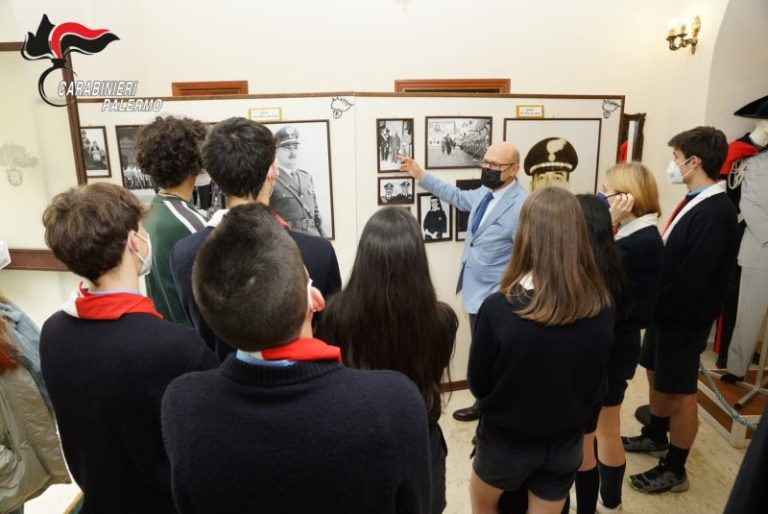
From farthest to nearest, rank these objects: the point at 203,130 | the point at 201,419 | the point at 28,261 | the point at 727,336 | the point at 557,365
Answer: the point at 727,336, the point at 28,261, the point at 203,130, the point at 557,365, the point at 201,419

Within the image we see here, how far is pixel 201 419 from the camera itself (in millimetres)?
837

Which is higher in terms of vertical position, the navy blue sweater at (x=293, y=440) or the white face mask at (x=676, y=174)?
the white face mask at (x=676, y=174)

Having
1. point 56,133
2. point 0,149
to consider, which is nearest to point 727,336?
point 56,133

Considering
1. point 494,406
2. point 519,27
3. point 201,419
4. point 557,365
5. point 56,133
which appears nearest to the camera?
point 201,419

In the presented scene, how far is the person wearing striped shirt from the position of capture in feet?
6.47

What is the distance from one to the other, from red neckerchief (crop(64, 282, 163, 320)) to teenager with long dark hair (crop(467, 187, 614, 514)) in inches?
45.1

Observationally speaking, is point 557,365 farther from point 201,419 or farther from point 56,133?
point 56,133

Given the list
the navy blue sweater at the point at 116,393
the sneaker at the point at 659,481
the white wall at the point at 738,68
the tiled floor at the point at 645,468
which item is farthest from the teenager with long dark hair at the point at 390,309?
the white wall at the point at 738,68

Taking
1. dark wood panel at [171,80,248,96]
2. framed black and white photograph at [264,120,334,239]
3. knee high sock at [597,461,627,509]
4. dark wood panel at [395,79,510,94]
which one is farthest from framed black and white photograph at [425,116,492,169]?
dark wood panel at [171,80,248,96]

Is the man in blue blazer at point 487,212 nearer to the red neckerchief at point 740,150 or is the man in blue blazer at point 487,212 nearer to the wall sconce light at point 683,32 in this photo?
the red neckerchief at point 740,150

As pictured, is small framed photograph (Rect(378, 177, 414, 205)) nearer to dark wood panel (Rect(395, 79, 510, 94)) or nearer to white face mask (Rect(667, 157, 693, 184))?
white face mask (Rect(667, 157, 693, 184))

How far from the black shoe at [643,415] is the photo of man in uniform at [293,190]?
2.76m

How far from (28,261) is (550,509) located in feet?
11.8

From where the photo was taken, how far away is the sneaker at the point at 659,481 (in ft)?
8.93
